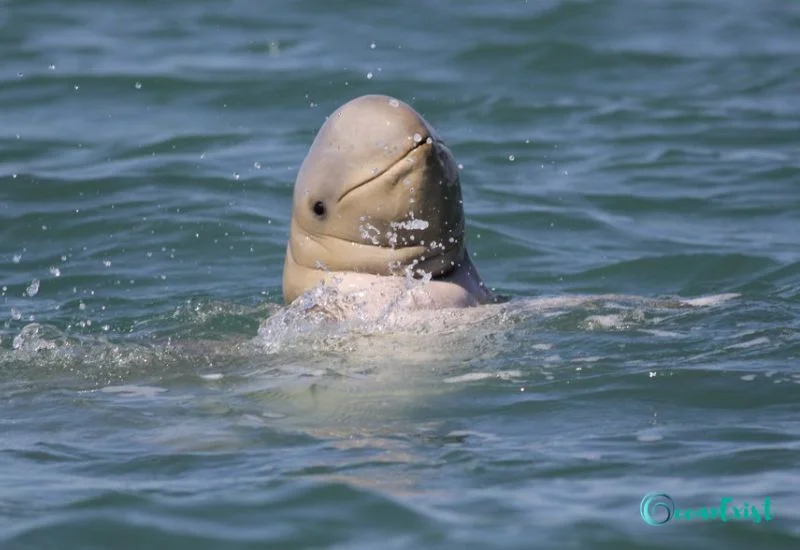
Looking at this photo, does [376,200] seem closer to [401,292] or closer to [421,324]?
[401,292]

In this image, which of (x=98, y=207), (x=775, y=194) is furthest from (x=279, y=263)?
(x=775, y=194)

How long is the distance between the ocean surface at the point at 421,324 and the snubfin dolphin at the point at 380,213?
34 cm

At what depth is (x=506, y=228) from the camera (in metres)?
11.0

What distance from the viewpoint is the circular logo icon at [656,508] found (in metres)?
5.21

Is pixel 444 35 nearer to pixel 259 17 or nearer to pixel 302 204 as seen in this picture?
pixel 259 17

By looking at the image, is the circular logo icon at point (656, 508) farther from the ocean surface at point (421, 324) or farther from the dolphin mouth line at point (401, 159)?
the dolphin mouth line at point (401, 159)

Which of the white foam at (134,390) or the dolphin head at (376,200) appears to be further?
the dolphin head at (376,200)

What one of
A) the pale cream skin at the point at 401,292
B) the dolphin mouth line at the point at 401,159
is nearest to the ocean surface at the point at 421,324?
the pale cream skin at the point at 401,292

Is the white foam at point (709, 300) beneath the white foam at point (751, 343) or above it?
beneath

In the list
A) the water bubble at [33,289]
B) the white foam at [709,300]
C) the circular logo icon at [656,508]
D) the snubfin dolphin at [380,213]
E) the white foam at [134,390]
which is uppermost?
the snubfin dolphin at [380,213]

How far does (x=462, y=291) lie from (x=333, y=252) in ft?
2.13

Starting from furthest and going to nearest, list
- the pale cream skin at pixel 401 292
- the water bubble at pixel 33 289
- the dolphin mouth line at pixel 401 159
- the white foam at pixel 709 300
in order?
the water bubble at pixel 33 289 < the white foam at pixel 709 300 < the pale cream skin at pixel 401 292 < the dolphin mouth line at pixel 401 159

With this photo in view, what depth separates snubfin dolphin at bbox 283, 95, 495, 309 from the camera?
7359mm

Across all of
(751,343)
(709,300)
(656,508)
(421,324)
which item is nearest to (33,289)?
(421,324)
